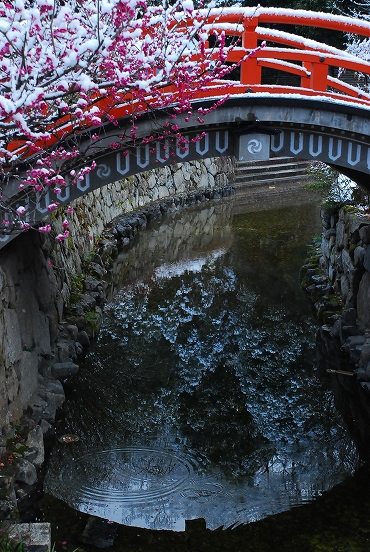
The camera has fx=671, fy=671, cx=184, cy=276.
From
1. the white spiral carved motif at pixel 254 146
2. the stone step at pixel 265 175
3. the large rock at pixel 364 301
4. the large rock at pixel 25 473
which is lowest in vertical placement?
the large rock at pixel 25 473

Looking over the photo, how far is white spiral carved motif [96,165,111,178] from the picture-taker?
9781 mm

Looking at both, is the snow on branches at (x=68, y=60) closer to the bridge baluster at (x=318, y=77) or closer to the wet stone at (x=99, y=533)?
the bridge baluster at (x=318, y=77)

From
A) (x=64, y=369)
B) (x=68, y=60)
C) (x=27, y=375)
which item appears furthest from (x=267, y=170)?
(x=68, y=60)

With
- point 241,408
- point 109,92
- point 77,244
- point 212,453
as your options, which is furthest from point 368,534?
point 77,244

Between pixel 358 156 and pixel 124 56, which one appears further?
pixel 358 156

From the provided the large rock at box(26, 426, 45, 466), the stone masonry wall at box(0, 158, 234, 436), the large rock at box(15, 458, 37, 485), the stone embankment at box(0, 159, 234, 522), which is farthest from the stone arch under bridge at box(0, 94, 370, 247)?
the large rock at box(15, 458, 37, 485)

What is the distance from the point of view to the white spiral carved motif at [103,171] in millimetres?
9781

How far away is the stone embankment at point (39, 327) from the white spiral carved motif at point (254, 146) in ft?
10.8

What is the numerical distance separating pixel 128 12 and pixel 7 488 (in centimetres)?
583

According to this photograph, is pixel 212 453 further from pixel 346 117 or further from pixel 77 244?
pixel 77 244

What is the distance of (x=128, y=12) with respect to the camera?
6.04 metres

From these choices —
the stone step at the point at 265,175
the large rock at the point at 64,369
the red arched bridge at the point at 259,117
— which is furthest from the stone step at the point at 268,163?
the red arched bridge at the point at 259,117

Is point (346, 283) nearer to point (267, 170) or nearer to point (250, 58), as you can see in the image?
point (250, 58)

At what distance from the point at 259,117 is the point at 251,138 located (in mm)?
346
